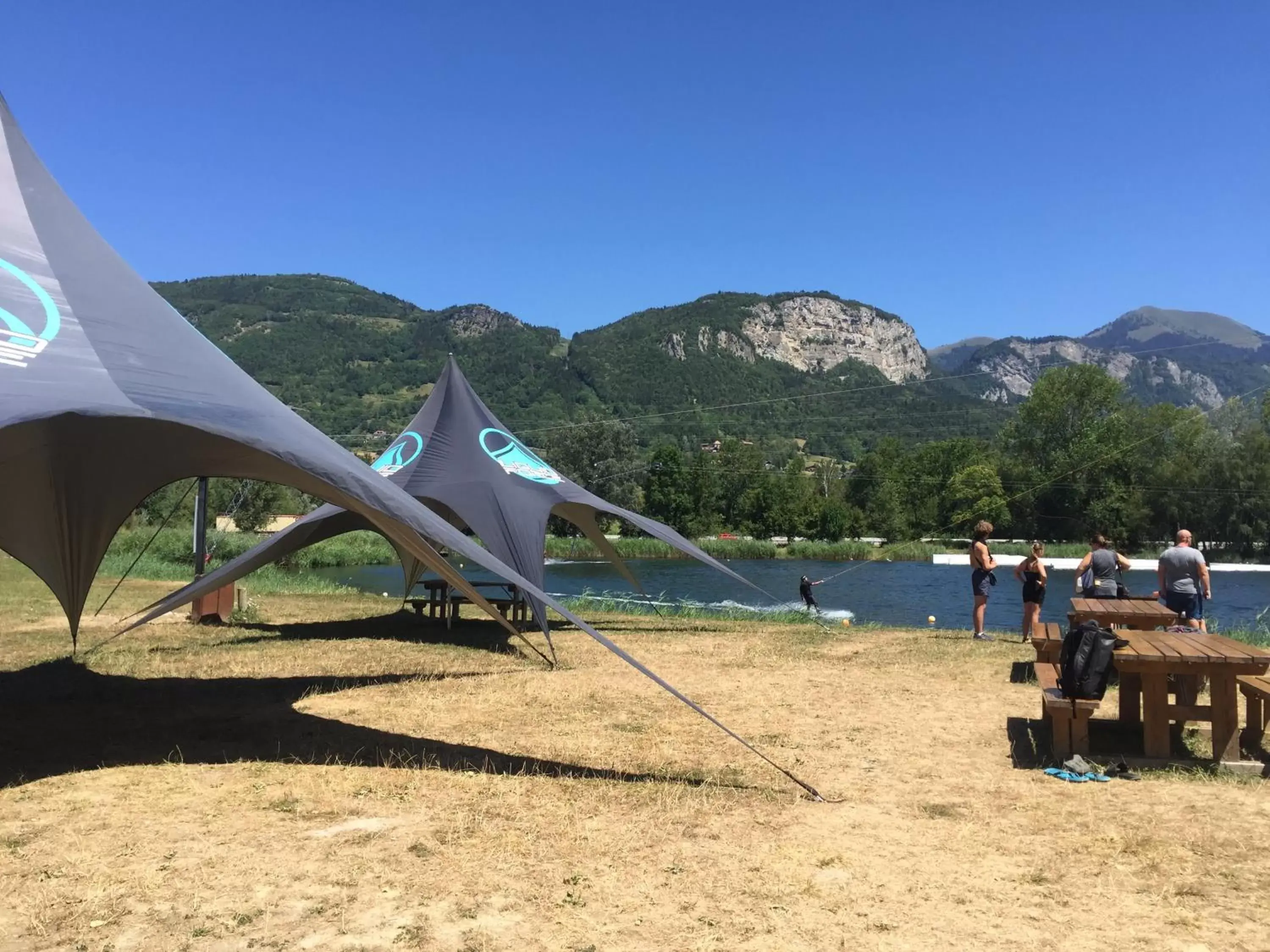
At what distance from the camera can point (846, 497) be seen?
2613 inches

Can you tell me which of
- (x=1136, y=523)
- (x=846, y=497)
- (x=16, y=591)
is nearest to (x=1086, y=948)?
(x=16, y=591)

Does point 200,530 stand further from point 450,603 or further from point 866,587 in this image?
point 866,587

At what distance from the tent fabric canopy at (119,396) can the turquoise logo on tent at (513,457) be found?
395cm

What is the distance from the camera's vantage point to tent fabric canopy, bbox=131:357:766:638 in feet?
31.7

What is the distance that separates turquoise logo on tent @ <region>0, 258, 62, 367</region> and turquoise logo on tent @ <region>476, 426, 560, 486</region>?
5.79 m

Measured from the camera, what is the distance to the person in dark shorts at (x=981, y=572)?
1060 centimetres

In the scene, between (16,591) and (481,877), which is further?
(16,591)

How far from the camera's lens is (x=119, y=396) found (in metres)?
4.93

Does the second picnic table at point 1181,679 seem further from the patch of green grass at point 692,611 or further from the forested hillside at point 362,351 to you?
the forested hillside at point 362,351

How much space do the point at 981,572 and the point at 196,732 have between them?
329 inches

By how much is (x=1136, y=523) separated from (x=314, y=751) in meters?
51.5

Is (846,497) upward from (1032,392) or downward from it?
downward

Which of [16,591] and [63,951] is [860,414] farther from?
[63,951]

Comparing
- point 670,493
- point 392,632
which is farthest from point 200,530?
point 670,493
